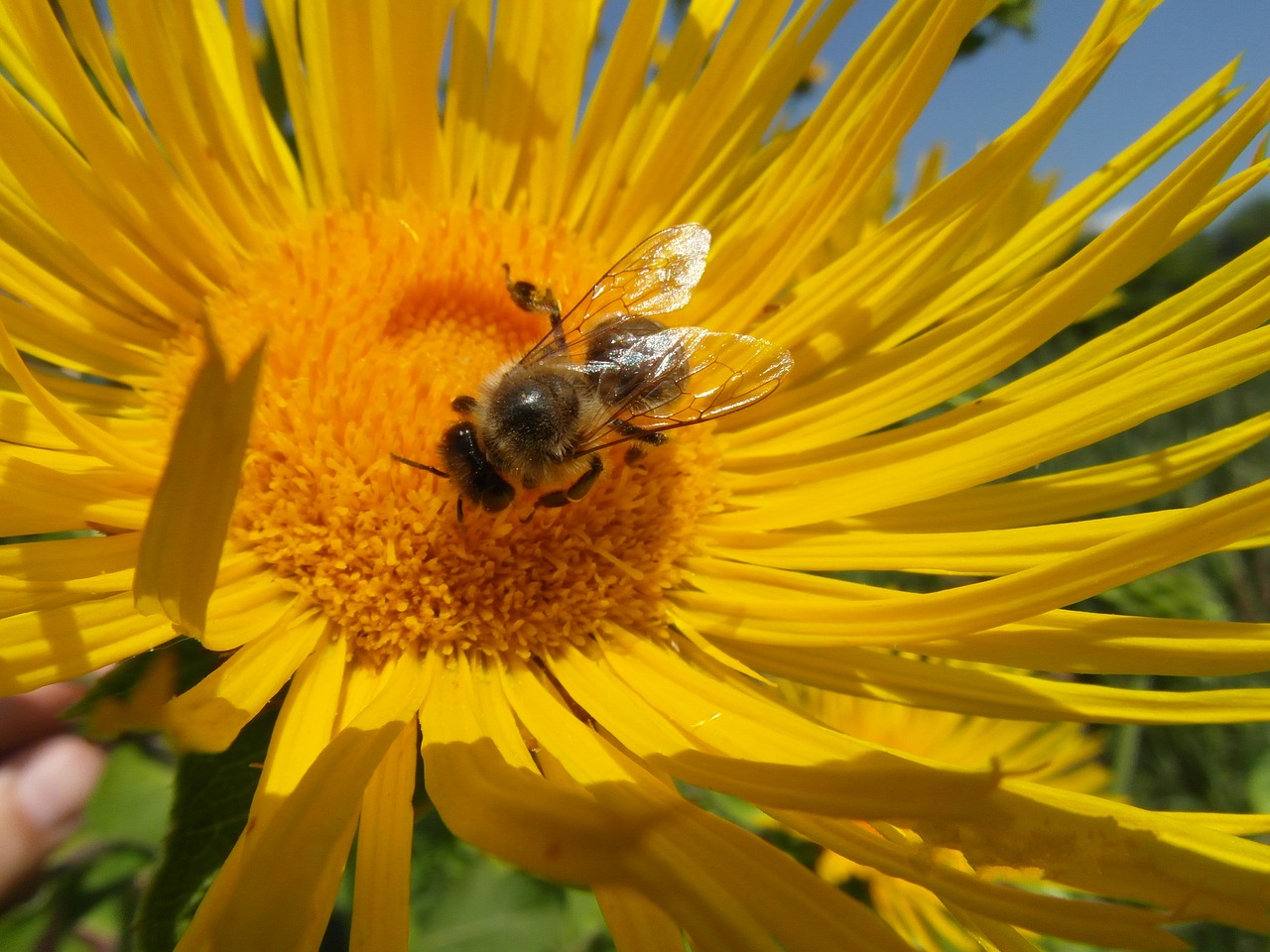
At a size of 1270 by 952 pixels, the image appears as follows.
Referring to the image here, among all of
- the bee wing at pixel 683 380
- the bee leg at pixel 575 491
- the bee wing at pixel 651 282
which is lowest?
the bee leg at pixel 575 491

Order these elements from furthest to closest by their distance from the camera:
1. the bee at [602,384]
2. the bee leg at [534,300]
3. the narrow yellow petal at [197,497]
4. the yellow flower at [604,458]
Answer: the bee leg at [534,300], the bee at [602,384], the yellow flower at [604,458], the narrow yellow petal at [197,497]

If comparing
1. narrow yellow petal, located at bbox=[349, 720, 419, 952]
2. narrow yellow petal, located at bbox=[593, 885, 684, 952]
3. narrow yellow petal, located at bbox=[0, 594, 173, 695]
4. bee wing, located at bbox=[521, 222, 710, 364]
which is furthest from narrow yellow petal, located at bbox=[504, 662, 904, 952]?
bee wing, located at bbox=[521, 222, 710, 364]

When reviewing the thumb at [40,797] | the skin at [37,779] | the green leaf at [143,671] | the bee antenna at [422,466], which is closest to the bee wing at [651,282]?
the bee antenna at [422,466]

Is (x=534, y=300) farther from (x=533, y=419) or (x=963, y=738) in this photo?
(x=963, y=738)

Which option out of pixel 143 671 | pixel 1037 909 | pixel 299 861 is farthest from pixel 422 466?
pixel 1037 909

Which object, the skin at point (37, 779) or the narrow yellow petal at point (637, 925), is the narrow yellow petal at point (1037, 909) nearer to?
the narrow yellow petal at point (637, 925)

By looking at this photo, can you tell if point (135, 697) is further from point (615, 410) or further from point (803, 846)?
point (803, 846)
